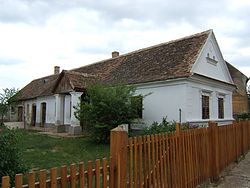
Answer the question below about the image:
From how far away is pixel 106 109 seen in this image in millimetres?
13398

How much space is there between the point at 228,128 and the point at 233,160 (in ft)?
4.72

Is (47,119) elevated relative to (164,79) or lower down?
lower down

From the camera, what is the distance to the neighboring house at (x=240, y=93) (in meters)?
33.7

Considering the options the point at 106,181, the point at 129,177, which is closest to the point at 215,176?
the point at 129,177

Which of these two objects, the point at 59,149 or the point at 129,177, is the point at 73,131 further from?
the point at 129,177

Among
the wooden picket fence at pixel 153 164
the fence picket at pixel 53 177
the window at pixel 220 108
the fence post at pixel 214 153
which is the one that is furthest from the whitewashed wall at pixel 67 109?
the fence picket at pixel 53 177

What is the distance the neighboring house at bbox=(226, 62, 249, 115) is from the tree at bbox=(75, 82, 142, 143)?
77.1 feet

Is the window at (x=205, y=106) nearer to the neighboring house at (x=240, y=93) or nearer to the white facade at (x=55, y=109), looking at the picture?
the white facade at (x=55, y=109)

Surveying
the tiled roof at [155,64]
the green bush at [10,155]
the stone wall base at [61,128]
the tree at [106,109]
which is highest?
the tiled roof at [155,64]

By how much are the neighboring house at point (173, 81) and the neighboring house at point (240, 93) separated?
47.2 ft

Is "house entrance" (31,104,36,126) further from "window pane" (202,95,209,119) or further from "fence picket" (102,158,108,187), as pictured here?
"fence picket" (102,158,108,187)

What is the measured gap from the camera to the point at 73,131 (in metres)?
17.1

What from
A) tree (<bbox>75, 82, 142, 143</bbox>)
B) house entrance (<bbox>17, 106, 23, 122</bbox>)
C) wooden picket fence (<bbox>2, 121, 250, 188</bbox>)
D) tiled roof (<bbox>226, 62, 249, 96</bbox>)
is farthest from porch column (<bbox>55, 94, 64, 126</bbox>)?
tiled roof (<bbox>226, 62, 249, 96</bbox>)

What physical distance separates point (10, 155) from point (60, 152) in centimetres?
592
